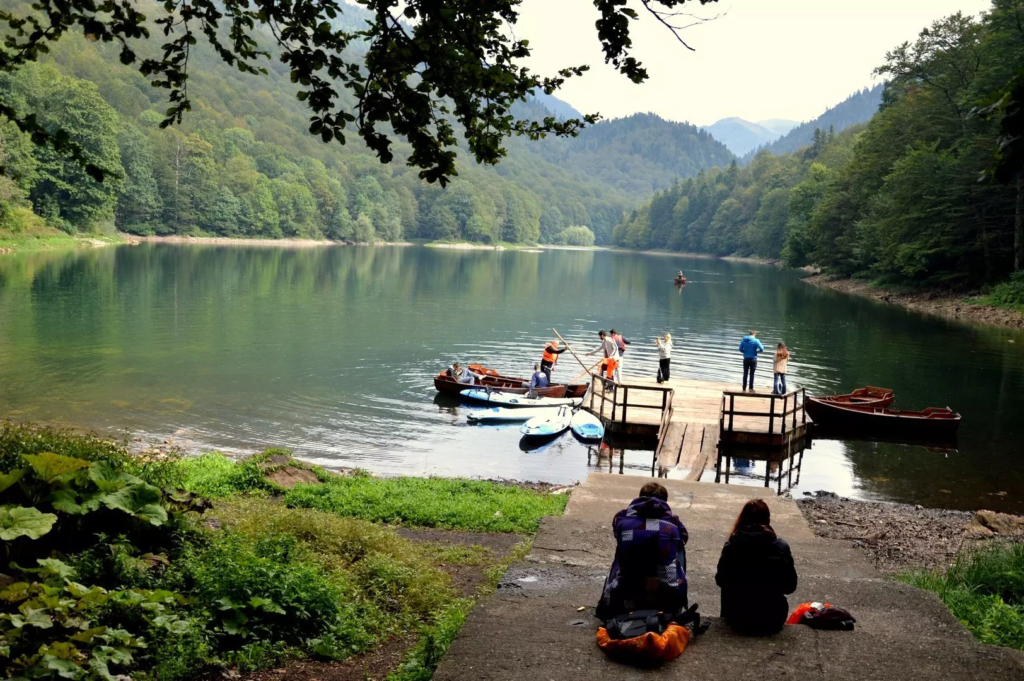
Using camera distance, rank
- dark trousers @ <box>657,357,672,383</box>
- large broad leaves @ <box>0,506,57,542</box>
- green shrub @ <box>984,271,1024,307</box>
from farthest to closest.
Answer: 1. green shrub @ <box>984,271,1024,307</box>
2. dark trousers @ <box>657,357,672,383</box>
3. large broad leaves @ <box>0,506,57,542</box>

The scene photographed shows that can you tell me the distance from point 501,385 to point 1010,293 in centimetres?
3992

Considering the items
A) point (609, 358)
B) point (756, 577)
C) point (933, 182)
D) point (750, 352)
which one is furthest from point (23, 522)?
point (933, 182)

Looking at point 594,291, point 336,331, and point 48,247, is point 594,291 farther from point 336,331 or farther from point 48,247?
point 48,247

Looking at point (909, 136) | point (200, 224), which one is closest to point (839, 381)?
point (909, 136)

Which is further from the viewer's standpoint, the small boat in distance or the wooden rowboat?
the small boat in distance

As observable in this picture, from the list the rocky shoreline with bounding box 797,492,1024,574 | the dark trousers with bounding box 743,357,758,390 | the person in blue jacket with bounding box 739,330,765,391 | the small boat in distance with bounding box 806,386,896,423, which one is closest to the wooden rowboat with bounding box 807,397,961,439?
the small boat in distance with bounding box 806,386,896,423

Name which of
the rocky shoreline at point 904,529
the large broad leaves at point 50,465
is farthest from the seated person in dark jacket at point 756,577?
the large broad leaves at point 50,465

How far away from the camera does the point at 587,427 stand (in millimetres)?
24375

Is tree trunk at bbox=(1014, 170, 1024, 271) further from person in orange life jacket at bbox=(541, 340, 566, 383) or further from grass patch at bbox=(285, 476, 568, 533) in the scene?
grass patch at bbox=(285, 476, 568, 533)

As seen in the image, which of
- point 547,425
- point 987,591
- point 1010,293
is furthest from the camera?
point 1010,293

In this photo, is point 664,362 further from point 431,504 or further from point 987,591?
point 987,591

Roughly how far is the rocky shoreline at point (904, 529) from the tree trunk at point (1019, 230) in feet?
141

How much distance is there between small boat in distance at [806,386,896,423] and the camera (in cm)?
2633

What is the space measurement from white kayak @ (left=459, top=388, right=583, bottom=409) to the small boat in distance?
757 centimetres
